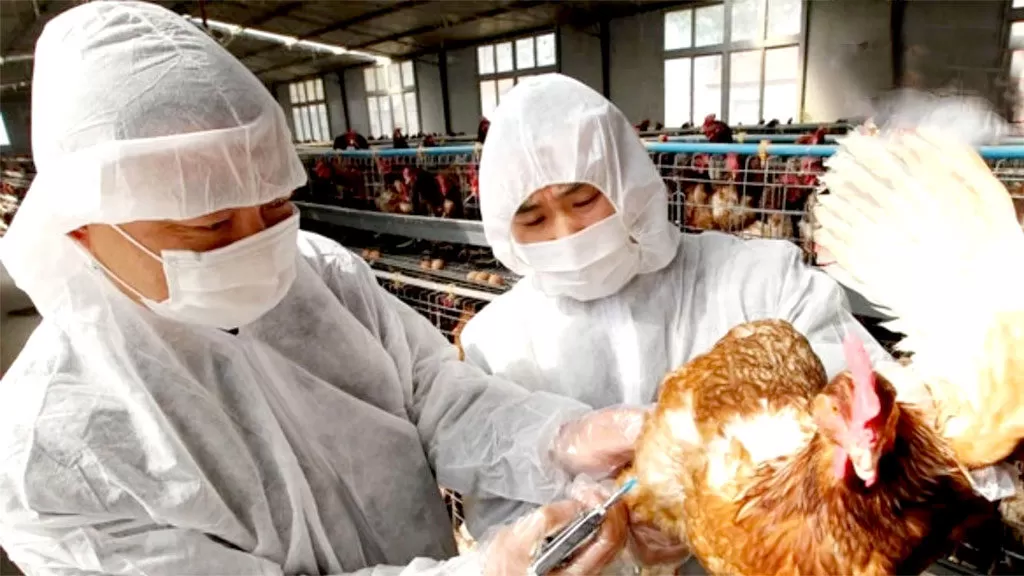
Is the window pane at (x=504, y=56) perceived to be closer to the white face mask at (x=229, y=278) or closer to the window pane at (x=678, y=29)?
the window pane at (x=678, y=29)

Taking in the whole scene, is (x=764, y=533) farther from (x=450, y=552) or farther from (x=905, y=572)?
Answer: (x=450, y=552)

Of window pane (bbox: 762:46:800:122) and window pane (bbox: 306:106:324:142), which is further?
window pane (bbox: 306:106:324:142)

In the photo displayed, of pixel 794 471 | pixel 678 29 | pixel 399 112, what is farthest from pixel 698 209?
pixel 399 112

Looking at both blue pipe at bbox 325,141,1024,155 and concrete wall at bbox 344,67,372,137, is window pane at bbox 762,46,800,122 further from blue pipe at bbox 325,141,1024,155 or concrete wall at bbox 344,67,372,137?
concrete wall at bbox 344,67,372,137

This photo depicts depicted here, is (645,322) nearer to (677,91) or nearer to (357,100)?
(677,91)

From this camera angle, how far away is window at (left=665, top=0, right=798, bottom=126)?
5.58 m

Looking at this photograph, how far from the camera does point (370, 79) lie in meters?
15.1

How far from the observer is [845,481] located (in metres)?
0.85

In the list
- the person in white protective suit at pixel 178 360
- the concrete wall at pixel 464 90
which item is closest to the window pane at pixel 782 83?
the person in white protective suit at pixel 178 360

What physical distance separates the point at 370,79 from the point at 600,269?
15.1 metres

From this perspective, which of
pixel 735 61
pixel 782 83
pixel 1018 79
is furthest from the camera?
pixel 782 83

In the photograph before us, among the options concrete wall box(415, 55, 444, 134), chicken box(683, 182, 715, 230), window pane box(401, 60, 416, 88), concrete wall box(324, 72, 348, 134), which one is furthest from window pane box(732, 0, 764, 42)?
concrete wall box(324, 72, 348, 134)

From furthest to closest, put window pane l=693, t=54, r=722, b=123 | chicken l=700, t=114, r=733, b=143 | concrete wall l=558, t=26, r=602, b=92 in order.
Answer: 1. concrete wall l=558, t=26, r=602, b=92
2. window pane l=693, t=54, r=722, b=123
3. chicken l=700, t=114, r=733, b=143

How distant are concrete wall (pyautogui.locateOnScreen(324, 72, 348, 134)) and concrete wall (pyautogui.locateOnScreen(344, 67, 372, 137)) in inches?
A: 10.0
